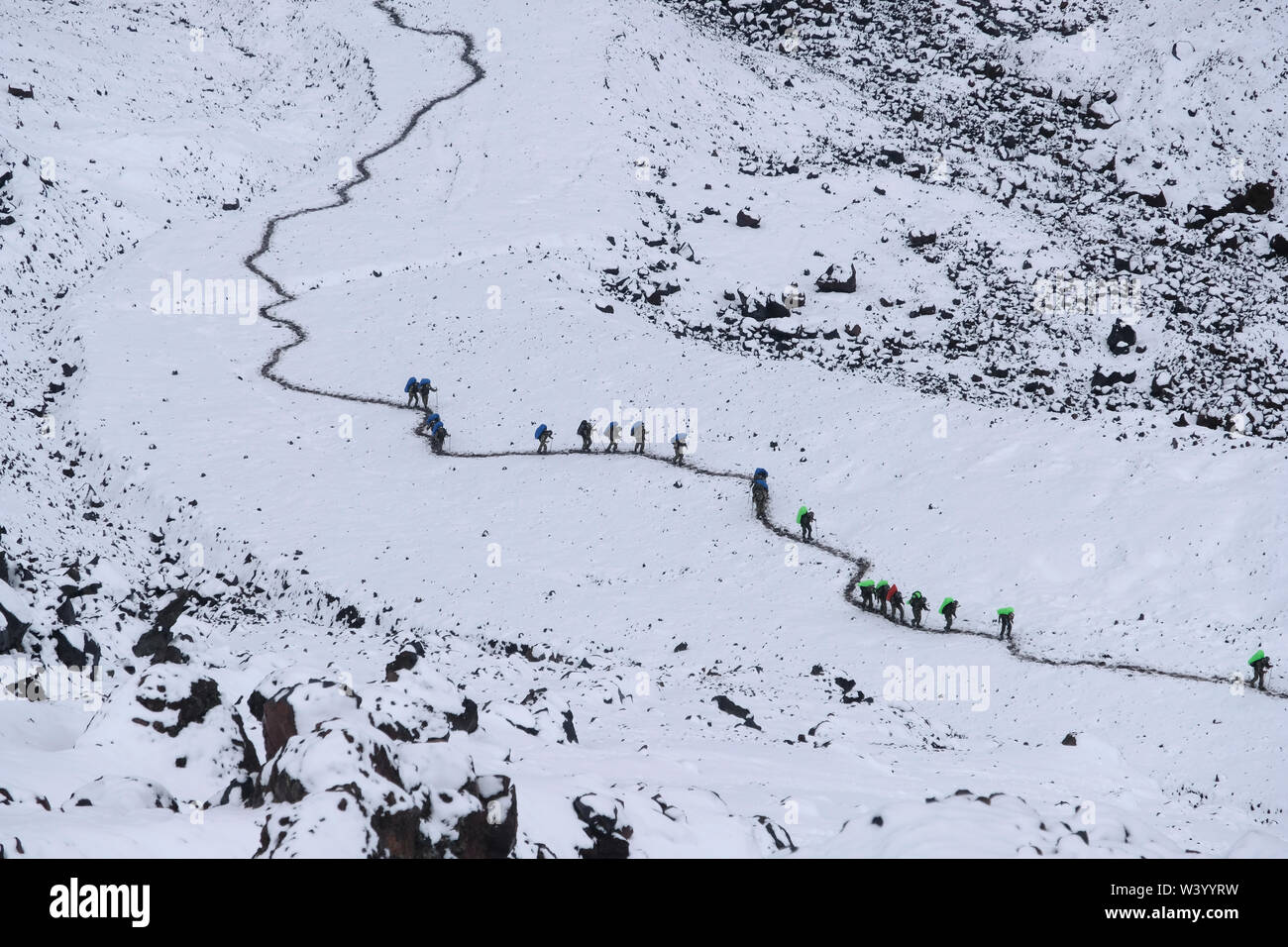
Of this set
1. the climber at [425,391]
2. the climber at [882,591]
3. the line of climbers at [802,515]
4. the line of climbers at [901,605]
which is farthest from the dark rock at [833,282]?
the climber at [882,591]

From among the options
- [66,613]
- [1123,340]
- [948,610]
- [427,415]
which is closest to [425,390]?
[427,415]

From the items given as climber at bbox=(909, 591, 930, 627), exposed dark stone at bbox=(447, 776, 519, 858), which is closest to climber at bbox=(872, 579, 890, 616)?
climber at bbox=(909, 591, 930, 627)

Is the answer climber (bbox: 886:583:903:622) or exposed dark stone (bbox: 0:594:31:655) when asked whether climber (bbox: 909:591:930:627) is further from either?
exposed dark stone (bbox: 0:594:31:655)

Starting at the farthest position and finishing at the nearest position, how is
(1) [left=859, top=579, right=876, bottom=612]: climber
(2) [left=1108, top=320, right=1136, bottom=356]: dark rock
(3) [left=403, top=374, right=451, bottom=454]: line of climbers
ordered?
(2) [left=1108, top=320, right=1136, bottom=356]: dark rock, (3) [left=403, top=374, right=451, bottom=454]: line of climbers, (1) [left=859, top=579, right=876, bottom=612]: climber

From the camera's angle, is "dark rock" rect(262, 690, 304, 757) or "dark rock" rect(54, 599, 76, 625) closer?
"dark rock" rect(262, 690, 304, 757)
